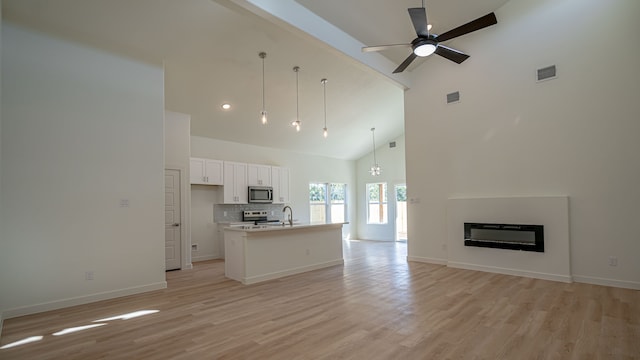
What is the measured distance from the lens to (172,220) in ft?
20.2

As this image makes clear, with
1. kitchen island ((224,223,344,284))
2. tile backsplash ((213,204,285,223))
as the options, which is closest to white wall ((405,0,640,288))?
kitchen island ((224,223,344,284))

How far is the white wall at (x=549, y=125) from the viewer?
4453 mm

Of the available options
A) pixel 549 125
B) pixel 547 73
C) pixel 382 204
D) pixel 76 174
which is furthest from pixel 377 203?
pixel 76 174

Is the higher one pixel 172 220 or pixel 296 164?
pixel 296 164

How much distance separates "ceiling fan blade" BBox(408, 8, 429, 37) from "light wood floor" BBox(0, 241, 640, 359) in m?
2.99

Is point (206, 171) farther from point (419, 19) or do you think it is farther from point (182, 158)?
point (419, 19)

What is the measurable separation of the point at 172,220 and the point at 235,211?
1846 mm

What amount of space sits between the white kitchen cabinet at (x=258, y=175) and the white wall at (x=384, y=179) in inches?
153

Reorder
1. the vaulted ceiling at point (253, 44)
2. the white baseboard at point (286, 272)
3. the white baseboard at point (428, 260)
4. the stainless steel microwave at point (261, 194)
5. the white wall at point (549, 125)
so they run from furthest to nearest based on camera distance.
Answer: the stainless steel microwave at point (261, 194)
the white baseboard at point (428, 260)
the white baseboard at point (286, 272)
the white wall at point (549, 125)
the vaulted ceiling at point (253, 44)

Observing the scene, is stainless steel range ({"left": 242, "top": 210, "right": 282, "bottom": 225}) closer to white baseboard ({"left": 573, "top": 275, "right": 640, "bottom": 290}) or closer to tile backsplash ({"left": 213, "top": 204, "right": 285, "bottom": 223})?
tile backsplash ({"left": 213, "top": 204, "right": 285, "bottom": 223})

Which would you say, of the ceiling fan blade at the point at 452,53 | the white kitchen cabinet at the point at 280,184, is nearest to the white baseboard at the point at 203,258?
the white kitchen cabinet at the point at 280,184

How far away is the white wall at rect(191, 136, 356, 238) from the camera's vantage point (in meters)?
7.47

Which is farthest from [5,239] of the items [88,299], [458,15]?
[458,15]

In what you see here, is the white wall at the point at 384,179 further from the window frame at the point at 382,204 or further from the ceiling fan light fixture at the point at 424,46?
the ceiling fan light fixture at the point at 424,46
